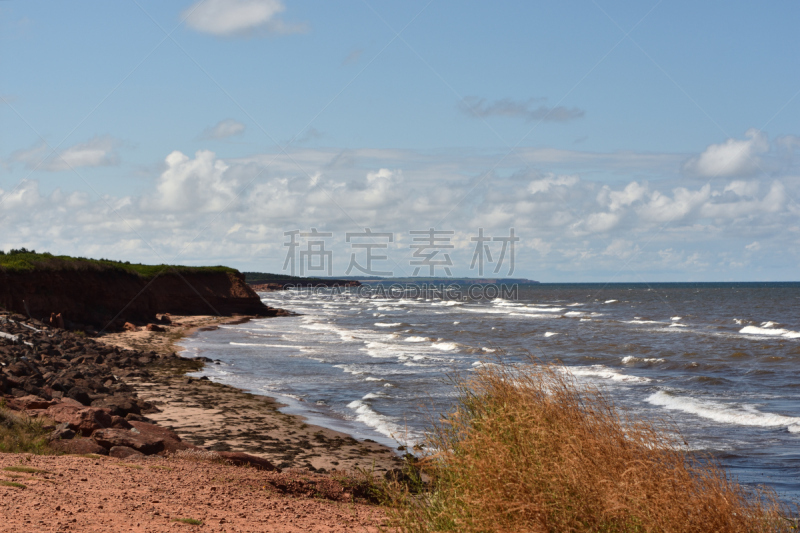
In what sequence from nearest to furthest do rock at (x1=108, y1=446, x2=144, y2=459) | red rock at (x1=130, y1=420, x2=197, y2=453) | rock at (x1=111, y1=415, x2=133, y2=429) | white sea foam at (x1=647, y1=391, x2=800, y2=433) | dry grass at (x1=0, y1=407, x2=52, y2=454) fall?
dry grass at (x1=0, y1=407, x2=52, y2=454) < rock at (x1=108, y1=446, x2=144, y2=459) < red rock at (x1=130, y1=420, x2=197, y2=453) < rock at (x1=111, y1=415, x2=133, y2=429) < white sea foam at (x1=647, y1=391, x2=800, y2=433)

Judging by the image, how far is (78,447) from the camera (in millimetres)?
9016

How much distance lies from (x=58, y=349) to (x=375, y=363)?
38.9 feet

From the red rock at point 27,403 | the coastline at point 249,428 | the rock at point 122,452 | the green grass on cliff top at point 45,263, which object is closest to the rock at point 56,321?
the green grass on cliff top at point 45,263

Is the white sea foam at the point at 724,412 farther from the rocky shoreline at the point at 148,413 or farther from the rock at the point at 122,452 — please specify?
the rock at the point at 122,452

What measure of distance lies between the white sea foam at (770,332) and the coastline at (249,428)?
34.1 m

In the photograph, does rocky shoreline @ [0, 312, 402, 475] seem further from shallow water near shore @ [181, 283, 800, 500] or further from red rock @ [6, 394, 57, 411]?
shallow water near shore @ [181, 283, 800, 500]

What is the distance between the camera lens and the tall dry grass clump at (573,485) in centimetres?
484

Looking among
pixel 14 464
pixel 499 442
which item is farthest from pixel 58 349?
pixel 499 442

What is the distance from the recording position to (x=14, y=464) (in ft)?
24.5

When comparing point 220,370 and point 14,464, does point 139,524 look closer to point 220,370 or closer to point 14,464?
point 14,464

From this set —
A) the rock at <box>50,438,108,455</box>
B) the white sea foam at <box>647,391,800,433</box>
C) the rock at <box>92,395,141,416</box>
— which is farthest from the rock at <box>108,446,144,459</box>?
the white sea foam at <box>647,391,800,433</box>

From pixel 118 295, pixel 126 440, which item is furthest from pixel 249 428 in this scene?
pixel 118 295

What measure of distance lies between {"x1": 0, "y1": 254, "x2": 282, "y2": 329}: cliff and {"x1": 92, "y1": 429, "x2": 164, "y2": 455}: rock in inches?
903

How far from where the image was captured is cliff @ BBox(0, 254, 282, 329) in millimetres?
32156
